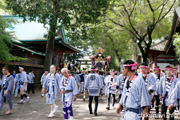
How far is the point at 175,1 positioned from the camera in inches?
802

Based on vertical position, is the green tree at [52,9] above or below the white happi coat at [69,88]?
above

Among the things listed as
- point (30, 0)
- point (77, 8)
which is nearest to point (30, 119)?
point (77, 8)

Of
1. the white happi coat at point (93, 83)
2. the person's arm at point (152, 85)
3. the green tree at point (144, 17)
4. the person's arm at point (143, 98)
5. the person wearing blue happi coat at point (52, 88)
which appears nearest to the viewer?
the person's arm at point (143, 98)

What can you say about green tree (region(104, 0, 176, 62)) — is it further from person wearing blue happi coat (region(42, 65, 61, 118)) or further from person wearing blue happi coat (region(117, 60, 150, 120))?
person wearing blue happi coat (region(117, 60, 150, 120))

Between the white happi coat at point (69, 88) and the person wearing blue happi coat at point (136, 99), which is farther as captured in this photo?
the white happi coat at point (69, 88)

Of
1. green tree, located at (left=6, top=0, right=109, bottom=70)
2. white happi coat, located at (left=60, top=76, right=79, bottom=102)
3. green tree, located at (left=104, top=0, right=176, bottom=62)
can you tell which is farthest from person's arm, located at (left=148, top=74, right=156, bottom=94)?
green tree, located at (left=104, top=0, right=176, bottom=62)

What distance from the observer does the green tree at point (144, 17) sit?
20.8m

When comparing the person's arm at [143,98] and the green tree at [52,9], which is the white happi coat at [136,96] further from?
the green tree at [52,9]

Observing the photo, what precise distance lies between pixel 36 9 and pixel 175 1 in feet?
46.1

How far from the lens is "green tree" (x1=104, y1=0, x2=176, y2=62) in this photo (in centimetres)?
2077

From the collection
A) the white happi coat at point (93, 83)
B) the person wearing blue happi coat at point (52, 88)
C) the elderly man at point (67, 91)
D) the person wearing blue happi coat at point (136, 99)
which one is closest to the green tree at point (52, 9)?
the white happi coat at point (93, 83)

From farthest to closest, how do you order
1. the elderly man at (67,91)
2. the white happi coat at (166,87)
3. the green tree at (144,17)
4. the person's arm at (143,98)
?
1. the green tree at (144,17)
2. the elderly man at (67,91)
3. the white happi coat at (166,87)
4. the person's arm at (143,98)

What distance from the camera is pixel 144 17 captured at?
20.6m

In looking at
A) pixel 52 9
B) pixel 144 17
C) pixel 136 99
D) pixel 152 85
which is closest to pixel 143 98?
pixel 136 99
